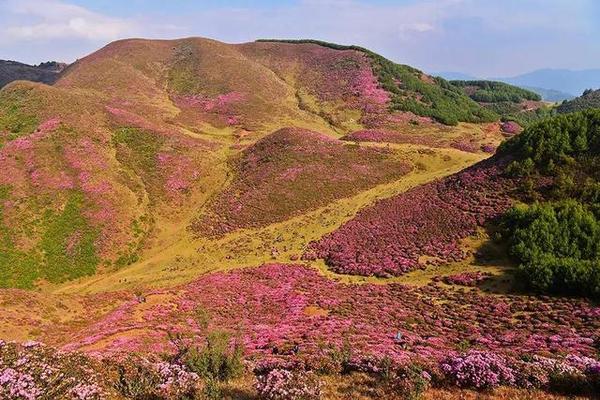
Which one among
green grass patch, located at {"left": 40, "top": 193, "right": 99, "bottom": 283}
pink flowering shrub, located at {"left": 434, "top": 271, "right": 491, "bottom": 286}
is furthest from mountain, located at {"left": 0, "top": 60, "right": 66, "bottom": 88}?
pink flowering shrub, located at {"left": 434, "top": 271, "right": 491, "bottom": 286}

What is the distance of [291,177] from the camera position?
63.8m

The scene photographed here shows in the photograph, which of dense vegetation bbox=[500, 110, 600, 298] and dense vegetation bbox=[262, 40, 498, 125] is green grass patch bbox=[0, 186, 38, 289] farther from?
dense vegetation bbox=[262, 40, 498, 125]

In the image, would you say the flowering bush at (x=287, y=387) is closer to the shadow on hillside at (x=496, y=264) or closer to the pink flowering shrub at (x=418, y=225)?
the shadow on hillside at (x=496, y=264)

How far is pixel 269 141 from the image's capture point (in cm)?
7488

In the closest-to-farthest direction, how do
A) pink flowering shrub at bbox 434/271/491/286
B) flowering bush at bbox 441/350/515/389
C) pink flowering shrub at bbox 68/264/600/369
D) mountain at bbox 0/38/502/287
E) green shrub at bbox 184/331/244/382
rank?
flowering bush at bbox 441/350/515/389 → green shrub at bbox 184/331/244/382 → pink flowering shrub at bbox 68/264/600/369 → pink flowering shrub at bbox 434/271/491/286 → mountain at bbox 0/38/502/287

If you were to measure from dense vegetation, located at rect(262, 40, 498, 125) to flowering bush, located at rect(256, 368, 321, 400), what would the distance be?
9751 cm

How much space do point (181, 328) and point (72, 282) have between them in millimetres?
21444

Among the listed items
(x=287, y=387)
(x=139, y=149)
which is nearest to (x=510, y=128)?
(x=139, y=149)

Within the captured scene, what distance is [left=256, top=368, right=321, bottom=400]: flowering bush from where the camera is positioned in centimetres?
1464

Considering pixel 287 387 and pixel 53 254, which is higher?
pixel 287 387

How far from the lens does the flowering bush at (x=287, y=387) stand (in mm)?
14641

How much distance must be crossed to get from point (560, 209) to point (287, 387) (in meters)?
35.0

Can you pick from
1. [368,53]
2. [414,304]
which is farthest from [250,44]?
[414,304]

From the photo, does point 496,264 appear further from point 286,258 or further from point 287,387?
point 287,387
